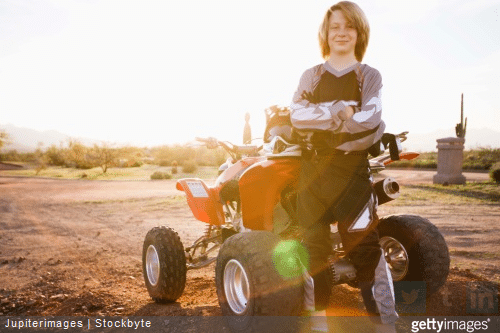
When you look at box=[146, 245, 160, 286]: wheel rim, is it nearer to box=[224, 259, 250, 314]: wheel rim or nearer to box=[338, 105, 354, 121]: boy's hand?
Answer: box=[224, 259, 250, 314]: wheel rim

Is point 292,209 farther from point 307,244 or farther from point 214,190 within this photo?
point 214,190

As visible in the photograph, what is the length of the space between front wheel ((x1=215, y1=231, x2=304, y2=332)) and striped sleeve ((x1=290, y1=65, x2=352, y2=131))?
2.56 ft

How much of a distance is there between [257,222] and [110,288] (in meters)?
2.42

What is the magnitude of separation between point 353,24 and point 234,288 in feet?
6.40

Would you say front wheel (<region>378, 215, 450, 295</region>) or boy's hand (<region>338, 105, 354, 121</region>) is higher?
boy's hand (<region>338, 105, 354, 121</region>)

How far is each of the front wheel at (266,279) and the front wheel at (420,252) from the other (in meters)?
1.24

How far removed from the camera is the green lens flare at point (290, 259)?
2.57 metres

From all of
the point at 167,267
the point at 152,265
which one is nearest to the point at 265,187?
the point at 167,267

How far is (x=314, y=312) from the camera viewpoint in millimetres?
2643

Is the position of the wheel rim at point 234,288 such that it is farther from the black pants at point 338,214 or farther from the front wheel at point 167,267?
the front wheel at point 167,267

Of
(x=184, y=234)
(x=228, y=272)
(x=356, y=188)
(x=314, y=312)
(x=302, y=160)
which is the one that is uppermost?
(x=302, y=160)

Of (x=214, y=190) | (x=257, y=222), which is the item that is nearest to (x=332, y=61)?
(x=257, y=222)

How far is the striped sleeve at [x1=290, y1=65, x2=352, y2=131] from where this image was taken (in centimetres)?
245

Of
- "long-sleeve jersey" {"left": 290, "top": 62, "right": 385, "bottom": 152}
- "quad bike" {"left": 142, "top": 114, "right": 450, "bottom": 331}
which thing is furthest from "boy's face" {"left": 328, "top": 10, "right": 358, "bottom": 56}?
"quad bike" {"left": 142, "top": 114, "right": 450, "bottom": 331}
